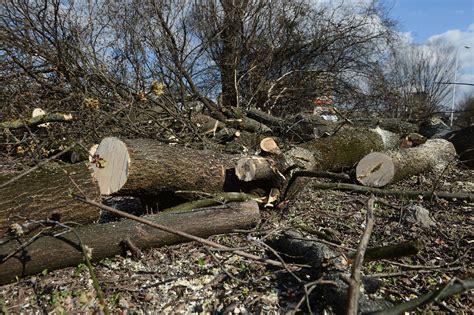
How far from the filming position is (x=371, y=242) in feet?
10.2

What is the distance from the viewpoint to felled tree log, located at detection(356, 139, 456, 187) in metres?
4.44

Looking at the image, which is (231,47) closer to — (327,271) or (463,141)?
(463,141)

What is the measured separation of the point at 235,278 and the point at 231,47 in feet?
28.8

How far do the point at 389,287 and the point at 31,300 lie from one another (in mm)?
2261

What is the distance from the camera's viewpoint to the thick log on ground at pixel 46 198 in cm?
261

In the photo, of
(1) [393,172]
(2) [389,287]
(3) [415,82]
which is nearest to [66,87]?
(1) [393,172]

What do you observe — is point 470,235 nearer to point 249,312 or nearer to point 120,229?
point 249,312

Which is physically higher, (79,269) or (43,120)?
(43,120)

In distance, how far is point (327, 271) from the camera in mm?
2289

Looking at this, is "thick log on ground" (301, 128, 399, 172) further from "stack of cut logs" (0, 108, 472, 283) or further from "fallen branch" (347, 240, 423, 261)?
"fallen branch" (347, 240, 423, 261)

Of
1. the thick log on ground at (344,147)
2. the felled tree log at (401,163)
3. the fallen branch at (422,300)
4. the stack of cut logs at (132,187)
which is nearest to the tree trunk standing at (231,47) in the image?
the thick log on ground at (344,147)

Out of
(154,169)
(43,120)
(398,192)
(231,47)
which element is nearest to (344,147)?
(398,192)

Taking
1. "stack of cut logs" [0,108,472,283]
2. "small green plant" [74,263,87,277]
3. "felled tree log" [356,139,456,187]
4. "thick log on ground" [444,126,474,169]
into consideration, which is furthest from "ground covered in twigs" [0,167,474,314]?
"thick log on ground" [444,126,474,169]

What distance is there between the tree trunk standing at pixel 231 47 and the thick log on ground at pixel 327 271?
260 inches
